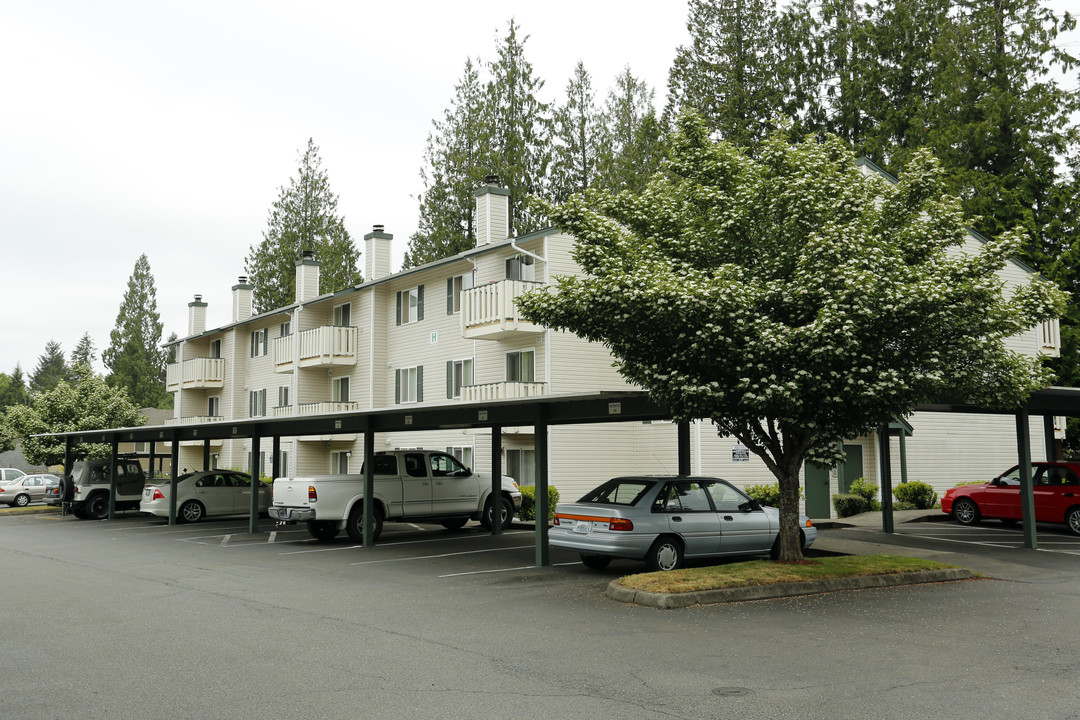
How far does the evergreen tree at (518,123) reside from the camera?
47344mm

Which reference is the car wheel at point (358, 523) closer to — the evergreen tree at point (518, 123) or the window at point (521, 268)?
the window at point (521, 268)

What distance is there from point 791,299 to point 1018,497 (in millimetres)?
13250

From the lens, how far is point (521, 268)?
28969 millimetres

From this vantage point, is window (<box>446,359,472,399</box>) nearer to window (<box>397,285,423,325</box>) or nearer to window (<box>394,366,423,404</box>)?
window (<box>394,366,423,404</box>)

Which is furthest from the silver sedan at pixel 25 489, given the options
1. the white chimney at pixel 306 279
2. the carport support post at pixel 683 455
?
the carport support post at pixel 683 455

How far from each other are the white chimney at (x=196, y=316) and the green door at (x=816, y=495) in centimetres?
3554

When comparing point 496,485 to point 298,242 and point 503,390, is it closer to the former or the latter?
point 503,390

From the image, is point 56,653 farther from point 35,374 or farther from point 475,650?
point 35,374

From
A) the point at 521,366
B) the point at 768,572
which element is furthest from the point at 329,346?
the point at 768,572

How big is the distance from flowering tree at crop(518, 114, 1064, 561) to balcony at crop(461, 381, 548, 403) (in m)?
12.4

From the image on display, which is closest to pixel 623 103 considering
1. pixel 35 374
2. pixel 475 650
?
pixel 475 650

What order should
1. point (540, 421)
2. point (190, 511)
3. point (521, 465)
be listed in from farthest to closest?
point (521, 465)
point (190, 511)
point (540, 421)

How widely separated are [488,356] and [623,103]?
2492cm

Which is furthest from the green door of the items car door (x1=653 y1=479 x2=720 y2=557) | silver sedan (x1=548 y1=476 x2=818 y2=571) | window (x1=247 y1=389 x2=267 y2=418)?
window (x1=247 y1=389 x2=267 y2=418)
